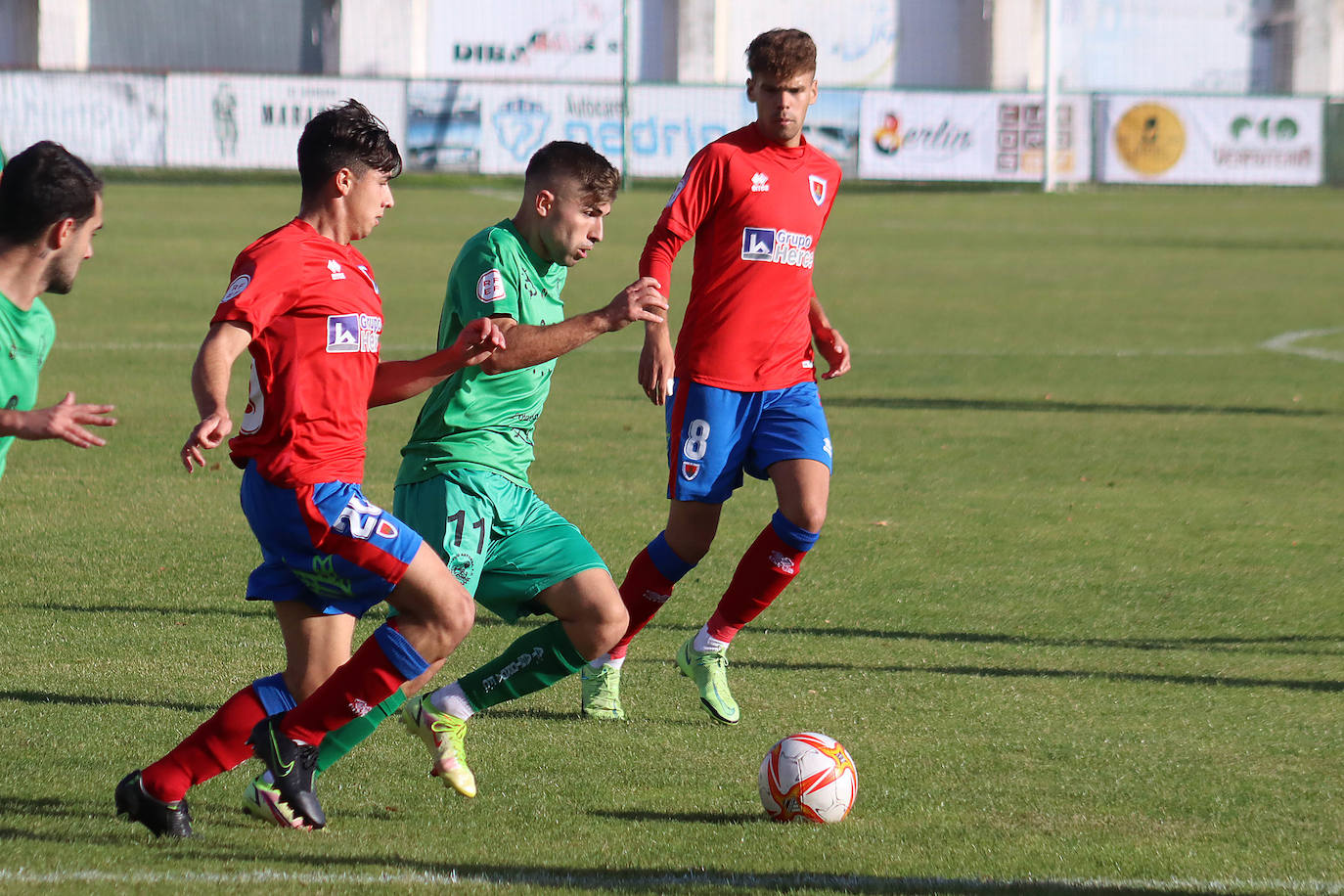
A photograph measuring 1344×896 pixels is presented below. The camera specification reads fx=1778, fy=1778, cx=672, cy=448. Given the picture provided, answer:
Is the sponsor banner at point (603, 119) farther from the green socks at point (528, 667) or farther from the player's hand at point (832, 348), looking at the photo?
the green socks at point (528, 667)

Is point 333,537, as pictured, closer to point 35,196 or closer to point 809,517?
point 35,196

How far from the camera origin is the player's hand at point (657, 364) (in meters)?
5.15

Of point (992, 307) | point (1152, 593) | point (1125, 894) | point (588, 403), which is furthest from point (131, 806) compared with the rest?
point (992, 307)

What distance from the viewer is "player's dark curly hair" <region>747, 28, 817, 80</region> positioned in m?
5.57

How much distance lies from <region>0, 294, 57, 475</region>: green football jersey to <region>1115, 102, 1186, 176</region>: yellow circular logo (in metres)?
37.9

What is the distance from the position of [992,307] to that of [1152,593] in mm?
12247

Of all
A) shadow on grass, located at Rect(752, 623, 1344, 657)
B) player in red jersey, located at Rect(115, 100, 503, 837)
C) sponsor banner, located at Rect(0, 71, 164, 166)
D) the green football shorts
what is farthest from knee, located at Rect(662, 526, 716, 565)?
sponsor banner, located at Rect(0, 71, 164, 166)

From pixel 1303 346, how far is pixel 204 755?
1426cm

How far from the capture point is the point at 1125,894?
3.90 metres

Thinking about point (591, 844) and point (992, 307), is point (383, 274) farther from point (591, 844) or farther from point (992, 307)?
point (591, 844)

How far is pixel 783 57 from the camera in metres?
5.56

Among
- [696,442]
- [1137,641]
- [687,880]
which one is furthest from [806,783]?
[1137,641]

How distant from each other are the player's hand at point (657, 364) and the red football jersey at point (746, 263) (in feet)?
1.53

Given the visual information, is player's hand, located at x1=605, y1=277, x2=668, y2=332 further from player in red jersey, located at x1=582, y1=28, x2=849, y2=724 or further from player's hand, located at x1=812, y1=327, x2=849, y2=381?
player's hand, located at x1=812, y1=327, x2=849, y2=381
